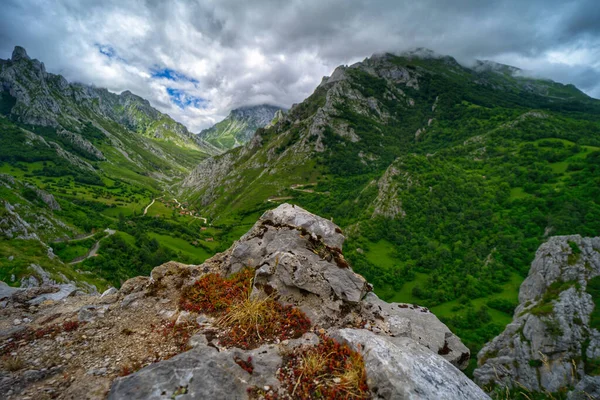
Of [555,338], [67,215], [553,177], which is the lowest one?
[67,215]

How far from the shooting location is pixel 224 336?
9.12 metres

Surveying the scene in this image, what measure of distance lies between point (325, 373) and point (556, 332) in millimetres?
66609

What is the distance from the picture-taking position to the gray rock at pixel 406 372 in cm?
638

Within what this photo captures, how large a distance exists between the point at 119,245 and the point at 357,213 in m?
111

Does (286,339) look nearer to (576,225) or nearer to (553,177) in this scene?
(576,225)

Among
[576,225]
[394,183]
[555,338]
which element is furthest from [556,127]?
[555,338]

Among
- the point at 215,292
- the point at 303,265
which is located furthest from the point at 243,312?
the point at 303,265

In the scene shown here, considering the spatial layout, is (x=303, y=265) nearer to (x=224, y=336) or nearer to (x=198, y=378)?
(x=224, y=336)

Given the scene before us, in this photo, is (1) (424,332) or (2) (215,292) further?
Result: (1) (424,332)

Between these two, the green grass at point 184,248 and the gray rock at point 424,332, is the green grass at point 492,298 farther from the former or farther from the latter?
the green grass at point 184,248

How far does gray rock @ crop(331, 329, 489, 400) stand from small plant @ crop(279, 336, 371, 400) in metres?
0.26

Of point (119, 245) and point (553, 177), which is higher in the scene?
point (553, 177)

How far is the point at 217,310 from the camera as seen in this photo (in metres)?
10.8

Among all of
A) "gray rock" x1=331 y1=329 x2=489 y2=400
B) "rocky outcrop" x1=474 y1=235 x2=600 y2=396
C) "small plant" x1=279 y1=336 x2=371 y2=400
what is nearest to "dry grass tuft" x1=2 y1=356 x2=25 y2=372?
"small plant" x1=279 y1=336 x2=371 y2=400
